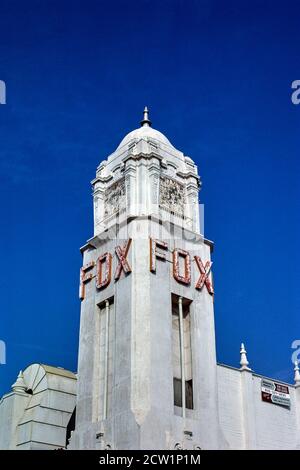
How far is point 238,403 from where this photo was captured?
46031 millimetres

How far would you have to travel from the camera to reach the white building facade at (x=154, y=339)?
39.9 meters

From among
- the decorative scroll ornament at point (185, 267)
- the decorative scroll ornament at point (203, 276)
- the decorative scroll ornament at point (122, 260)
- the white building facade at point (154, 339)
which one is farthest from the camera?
the decorative scroll ornament at point (203, 276)

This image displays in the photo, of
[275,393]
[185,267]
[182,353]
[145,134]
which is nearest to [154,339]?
[182,353]

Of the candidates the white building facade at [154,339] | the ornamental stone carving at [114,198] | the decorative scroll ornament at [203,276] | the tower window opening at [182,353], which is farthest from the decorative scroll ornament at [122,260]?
the decorative scroll ornament at [203,276]

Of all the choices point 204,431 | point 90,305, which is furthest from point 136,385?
point 90,305

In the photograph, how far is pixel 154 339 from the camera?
41000 mm

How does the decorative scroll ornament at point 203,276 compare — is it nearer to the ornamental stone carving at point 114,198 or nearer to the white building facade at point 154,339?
the white building facade at point 154,339

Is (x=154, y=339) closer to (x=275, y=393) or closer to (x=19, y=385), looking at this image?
(x=19, y=385)

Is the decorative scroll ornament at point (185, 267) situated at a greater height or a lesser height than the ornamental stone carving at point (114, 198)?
lesser

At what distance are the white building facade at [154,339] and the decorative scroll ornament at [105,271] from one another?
9cm

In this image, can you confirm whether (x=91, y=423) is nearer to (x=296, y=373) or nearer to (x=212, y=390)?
(x=212, y=390)

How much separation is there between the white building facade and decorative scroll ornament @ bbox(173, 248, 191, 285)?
0.24 feet

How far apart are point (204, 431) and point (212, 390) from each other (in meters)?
2.92

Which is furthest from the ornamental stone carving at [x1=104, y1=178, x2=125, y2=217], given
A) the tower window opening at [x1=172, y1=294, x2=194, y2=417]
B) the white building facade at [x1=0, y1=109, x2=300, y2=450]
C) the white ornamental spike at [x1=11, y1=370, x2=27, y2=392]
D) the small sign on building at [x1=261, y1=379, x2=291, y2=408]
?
the small sign on building at [x1=261, y1=379, x2=291, y2=408]
